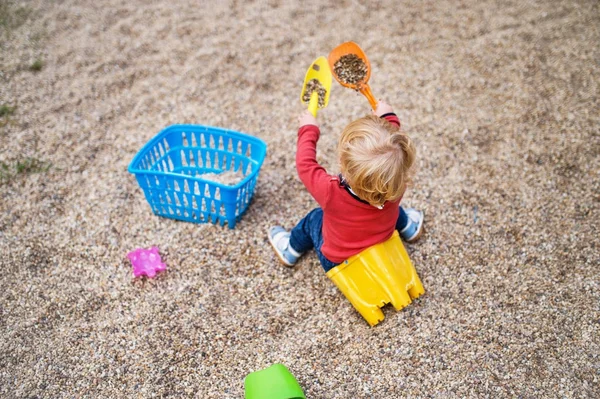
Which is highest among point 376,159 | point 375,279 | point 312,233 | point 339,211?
point 376,159

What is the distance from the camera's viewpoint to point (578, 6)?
3410mm

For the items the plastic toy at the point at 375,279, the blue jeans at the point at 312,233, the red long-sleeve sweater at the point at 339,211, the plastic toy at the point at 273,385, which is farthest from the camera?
the blue jeans at the point at 312,233

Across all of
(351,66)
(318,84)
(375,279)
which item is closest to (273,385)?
(375,279)

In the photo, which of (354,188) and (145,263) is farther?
(145,263)

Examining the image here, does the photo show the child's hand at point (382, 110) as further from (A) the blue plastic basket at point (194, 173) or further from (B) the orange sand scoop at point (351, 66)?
(A) the blue plastic basket at point (194, 173)

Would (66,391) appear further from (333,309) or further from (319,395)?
(333,309)

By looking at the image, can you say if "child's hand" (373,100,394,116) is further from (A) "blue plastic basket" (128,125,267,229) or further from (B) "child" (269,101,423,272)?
(A) "blue plastic basket" (128,125,267,229)

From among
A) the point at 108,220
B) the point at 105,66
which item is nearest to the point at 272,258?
the point at 108,220

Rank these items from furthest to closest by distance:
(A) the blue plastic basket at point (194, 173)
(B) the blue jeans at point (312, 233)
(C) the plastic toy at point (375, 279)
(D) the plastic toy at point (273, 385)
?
1. (A) the blue plastic basket at point (194, 173)
2. (B) the blue jeans at point (312, 233)
3. (C) the plastic toy at point (375, 279)
4. (D) the plastic toy at point (273, 385)

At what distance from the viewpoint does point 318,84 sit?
2016 millimetres

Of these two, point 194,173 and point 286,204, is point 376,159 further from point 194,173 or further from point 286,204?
point 194,173

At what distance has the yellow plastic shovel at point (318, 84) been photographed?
196 centimetres

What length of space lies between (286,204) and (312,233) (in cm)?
42

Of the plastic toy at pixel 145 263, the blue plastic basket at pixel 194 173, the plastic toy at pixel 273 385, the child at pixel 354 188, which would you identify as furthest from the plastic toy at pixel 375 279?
the plastic toy at pixel 145 263
